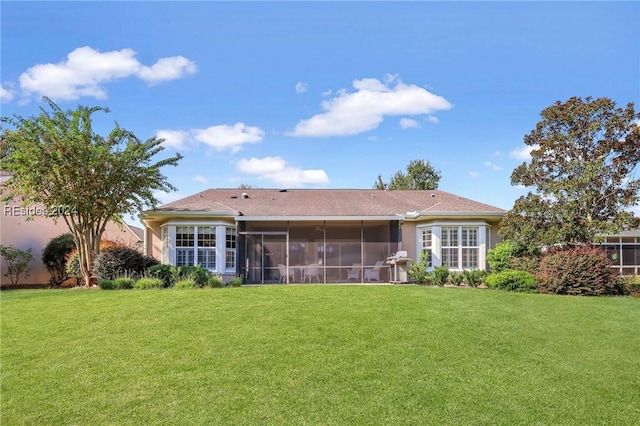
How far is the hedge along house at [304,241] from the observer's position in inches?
779

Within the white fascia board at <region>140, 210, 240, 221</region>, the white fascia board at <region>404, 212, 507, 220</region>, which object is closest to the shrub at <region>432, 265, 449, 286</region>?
the white fascia board at <region>404, 212, 507, 220</region>

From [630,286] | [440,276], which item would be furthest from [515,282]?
[630,286]

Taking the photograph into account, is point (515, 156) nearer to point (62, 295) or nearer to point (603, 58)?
point (603, 58)

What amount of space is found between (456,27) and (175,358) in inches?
470

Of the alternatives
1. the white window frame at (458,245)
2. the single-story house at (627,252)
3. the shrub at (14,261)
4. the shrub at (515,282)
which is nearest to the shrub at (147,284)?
the shrub at (14,261)

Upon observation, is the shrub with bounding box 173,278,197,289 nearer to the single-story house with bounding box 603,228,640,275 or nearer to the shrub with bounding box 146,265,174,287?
the shrub with bounding box 146,265,174,287

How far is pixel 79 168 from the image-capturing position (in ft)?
55.6

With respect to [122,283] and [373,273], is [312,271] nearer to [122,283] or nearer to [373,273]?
[373,273]

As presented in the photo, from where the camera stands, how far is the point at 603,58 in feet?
52.1

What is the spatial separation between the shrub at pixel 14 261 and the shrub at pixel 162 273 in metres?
7.08

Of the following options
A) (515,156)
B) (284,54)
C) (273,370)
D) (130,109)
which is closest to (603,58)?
(515,156)

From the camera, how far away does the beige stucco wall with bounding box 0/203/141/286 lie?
20.8 metres

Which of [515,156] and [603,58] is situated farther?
[515,156]

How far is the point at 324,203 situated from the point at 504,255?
8550 mm
